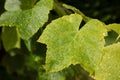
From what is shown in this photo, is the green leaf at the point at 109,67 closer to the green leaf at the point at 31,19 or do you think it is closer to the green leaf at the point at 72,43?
the green leaf at the point at 72,43

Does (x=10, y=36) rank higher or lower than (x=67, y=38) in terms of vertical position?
lower

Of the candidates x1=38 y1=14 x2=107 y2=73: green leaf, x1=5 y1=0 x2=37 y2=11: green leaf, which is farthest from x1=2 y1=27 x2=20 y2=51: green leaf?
x1=38 y1=14 x2=107 y2=73: green leaf

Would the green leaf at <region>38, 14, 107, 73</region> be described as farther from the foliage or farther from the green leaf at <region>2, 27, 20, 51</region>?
the green leaf at <region>2, 27, 20, 51</region>

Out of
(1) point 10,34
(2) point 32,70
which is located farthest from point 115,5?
(1) point 10,34

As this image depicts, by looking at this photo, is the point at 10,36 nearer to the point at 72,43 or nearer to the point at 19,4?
the point at 19,4

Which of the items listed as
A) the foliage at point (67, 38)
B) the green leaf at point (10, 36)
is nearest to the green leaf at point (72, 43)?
the foliage at point (67, 38)

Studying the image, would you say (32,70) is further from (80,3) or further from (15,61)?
(80,3)

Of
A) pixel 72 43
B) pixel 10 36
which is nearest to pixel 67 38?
pixel 72 43
